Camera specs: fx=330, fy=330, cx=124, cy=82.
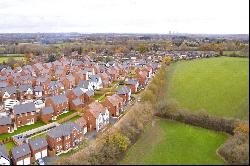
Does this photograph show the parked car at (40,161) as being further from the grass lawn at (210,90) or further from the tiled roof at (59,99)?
the grass lawn at (210,90)

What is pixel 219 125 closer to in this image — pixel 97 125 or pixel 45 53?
pixel 97 125

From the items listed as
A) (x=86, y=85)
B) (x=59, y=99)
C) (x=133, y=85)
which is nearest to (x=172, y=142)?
(x=59, y=99)

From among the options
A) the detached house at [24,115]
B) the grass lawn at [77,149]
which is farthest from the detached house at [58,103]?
the grass lawn at [77,149]

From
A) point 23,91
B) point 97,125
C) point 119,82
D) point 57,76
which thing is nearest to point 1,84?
point 23,91

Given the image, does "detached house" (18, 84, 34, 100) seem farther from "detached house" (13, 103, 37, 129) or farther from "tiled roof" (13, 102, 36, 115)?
"detached house" (13, 103, 37, 129)

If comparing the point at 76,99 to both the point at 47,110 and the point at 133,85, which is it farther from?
the point at 133,85
